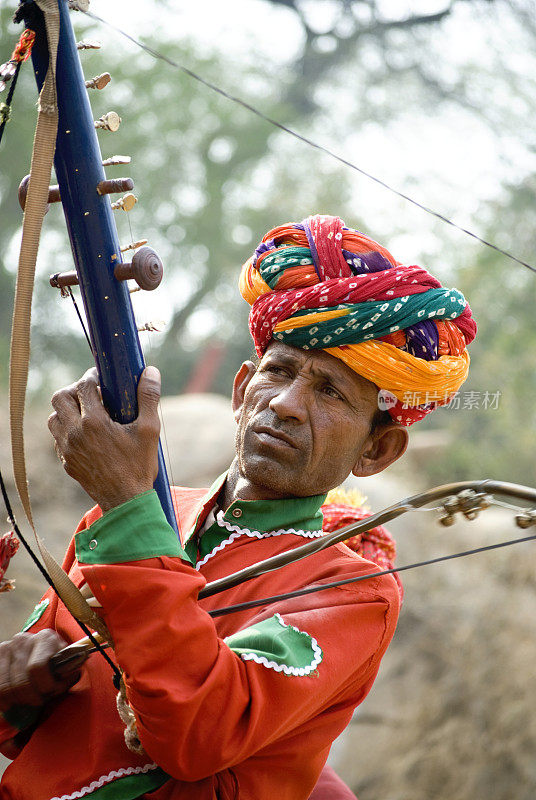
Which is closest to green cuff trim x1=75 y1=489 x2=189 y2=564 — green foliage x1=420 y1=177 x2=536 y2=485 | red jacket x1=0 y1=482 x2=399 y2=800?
red jacket x1=0 y1=482 x2=399 y2=800

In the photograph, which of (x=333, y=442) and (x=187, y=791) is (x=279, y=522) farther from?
(x=187, y=791)


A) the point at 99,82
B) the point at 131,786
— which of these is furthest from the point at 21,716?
the point at 99,82

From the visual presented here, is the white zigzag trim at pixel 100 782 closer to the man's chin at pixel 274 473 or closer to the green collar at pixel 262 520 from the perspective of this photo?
the green collar at pixel 262 520

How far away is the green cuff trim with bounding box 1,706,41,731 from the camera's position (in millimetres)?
1952

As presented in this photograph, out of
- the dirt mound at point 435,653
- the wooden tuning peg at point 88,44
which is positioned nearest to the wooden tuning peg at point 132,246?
the wooden tuning peg at point 88,44

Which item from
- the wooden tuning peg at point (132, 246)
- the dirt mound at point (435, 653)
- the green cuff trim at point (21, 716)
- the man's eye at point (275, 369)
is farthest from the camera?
the dirt mound at point (435, 653)

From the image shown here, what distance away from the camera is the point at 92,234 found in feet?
5.66

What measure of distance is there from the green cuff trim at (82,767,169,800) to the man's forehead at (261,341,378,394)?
38.7 inches

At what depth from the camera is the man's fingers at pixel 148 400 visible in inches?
66.6

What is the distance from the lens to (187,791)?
1.83 meters

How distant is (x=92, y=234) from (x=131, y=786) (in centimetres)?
116

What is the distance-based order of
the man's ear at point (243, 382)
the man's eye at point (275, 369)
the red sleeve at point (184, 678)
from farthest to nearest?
the man's ear at point (243, 382)
the man's eye at point (275, 369)
the red sleeve at point (184, 678)

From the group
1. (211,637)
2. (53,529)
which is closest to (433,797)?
(53,529)

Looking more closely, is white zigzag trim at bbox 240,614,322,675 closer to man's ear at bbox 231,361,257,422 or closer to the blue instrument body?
the blue instrument body
